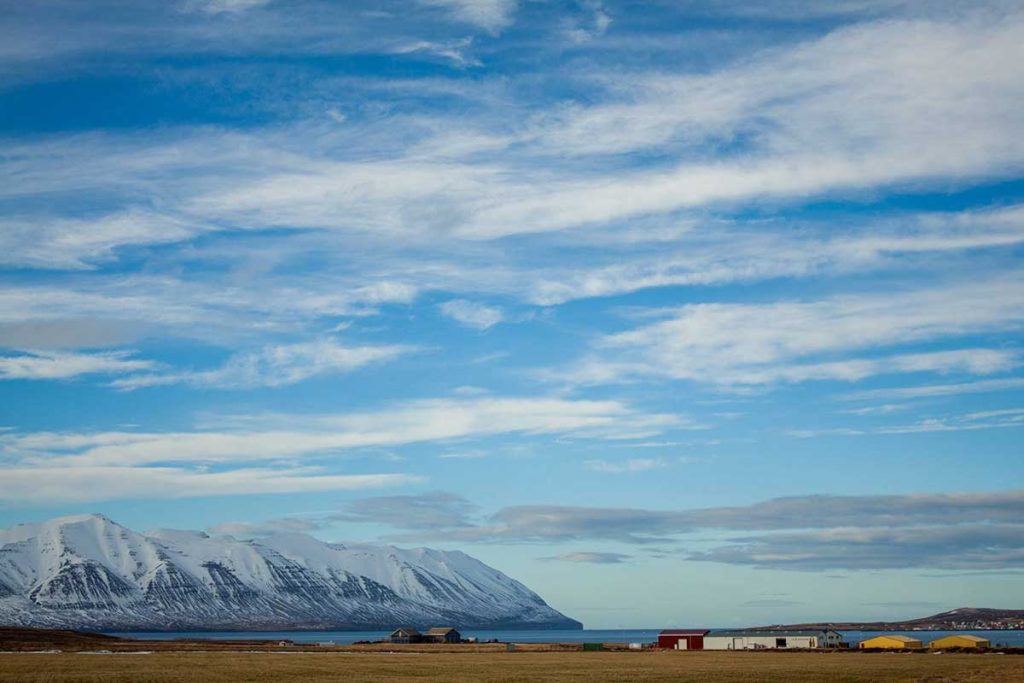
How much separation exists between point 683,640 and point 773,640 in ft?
43.5

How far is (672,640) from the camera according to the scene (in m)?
156

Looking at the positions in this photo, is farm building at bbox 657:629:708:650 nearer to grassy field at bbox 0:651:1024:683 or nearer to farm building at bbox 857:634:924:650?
farm building at bbox 857:634:924:650

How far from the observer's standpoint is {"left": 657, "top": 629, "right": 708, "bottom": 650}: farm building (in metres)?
151

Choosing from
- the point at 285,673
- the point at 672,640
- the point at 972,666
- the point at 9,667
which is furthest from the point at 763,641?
the point at 9,667

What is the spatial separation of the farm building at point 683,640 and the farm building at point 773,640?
3.90ft

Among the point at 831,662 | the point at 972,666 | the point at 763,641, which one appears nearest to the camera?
the point at 972,666

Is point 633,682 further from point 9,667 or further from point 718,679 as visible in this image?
point 9,667

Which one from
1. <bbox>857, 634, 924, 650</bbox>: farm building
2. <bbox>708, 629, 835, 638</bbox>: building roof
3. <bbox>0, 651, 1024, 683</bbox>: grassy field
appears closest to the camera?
<bbox>0, 651, 1024, 683</bbox>: grassy field

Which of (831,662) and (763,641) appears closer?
(831,662)

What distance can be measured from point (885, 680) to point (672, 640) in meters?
92.4

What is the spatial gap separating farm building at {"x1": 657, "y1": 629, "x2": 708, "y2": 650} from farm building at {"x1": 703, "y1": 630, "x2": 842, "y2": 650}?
1.19 meters

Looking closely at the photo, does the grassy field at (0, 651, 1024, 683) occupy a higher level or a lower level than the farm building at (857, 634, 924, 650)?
higher

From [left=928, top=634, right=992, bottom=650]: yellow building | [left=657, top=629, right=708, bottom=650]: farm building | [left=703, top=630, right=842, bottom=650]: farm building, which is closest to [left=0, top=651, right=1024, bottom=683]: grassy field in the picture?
[left=928, top=634, right=992, bottom=650]: yellow building

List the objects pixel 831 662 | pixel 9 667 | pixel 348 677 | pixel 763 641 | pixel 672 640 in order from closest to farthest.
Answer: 1. pixel 348 677
2. pixel 9 667
3. pixel 831 662
4. pixel 763 641
5. pixel 672 640
